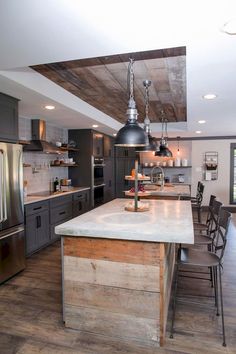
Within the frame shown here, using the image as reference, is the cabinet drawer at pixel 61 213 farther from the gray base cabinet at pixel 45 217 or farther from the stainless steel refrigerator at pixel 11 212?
the stainless steel refrigerator at pixel 11 212

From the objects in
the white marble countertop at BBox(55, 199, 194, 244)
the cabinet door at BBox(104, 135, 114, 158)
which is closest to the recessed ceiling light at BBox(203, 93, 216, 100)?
the white marble countertop at BBox(55, 199, 194, 244)

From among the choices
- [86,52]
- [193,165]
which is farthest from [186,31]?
[193,165]

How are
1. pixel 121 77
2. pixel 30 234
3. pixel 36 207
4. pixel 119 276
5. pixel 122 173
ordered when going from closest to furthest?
pixel 119 276 < pixel 121 77 < pixel 30 234 < pixel 36 207 < pixel 122 173

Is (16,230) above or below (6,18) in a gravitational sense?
below

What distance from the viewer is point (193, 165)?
8383 mm

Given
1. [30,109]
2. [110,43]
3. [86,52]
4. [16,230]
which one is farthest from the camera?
[30,109]

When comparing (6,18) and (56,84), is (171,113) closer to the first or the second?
(56,84)

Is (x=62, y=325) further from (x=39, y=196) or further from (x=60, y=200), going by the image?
(x=60, y=200)

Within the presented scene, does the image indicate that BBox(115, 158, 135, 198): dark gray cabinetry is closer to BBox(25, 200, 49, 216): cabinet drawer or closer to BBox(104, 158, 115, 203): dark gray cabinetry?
BBox(104, 158, 115, 203): dark gray cabinetry

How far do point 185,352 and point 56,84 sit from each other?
124 inches

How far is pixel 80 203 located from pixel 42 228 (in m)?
1.48

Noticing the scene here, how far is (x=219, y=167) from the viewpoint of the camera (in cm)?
814

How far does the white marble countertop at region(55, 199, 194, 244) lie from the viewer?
77.0 inches

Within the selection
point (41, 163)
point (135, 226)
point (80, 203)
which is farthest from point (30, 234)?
point (135, 226)
